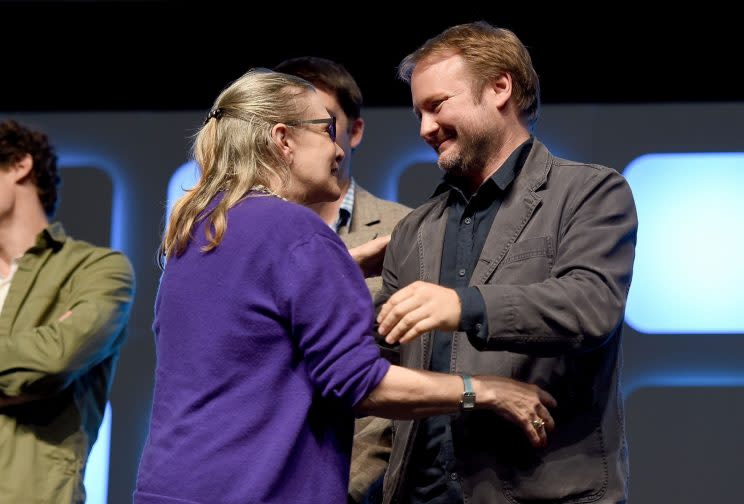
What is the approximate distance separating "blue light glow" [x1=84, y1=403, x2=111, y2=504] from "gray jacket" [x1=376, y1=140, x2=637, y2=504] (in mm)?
2094

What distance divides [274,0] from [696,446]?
92.5 inches

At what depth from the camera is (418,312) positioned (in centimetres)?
178

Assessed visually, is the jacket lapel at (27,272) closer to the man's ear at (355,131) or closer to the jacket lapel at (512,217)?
the man's ear at (355,131)

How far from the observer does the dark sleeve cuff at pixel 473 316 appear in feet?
6.02

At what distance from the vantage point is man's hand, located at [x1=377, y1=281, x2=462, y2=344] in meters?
1.78

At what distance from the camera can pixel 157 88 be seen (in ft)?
13.9

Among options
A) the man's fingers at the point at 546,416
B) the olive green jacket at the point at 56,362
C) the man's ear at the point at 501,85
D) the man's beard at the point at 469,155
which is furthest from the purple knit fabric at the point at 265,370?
the olive green jacket at the point at 56,362

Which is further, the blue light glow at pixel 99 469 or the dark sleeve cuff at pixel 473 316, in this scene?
the blue light glow at pixel 99 469

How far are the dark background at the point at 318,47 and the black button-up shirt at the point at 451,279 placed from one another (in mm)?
1782

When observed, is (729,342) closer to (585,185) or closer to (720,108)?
(720,108)

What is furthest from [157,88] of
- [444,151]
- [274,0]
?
[444,151]

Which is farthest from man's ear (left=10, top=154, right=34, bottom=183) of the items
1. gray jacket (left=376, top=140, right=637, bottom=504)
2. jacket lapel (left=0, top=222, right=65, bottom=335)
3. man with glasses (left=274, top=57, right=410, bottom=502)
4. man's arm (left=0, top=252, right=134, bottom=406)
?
gray jacket (left=376, top=140, right=637, bottom=504)

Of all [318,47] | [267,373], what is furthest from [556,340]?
[318,47]

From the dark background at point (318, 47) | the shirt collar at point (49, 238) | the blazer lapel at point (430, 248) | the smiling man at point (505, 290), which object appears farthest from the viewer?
the dark background at point (318, 47)
